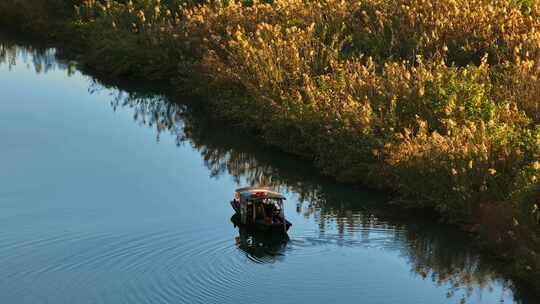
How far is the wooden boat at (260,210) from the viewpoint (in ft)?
87.2

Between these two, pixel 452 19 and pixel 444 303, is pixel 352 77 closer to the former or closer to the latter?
pixel 452 19

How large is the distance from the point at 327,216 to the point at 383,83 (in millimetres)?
7232

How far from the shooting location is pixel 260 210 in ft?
89.6

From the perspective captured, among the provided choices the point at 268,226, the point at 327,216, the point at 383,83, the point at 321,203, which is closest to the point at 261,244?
the point at 268,226

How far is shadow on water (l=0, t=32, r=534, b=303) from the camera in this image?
24.8m

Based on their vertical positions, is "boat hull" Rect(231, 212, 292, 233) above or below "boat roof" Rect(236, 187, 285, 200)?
below

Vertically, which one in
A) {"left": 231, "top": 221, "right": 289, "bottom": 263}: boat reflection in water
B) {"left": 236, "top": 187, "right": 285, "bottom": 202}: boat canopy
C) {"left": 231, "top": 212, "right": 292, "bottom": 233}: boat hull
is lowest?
{"left": 231, "top": 221, "right": 289, "bottom": 263}: boat reflection in water

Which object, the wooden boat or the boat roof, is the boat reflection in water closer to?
the wooden boat

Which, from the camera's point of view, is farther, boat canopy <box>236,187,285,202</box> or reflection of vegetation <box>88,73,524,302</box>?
boat canopy <box>236,187,285,202</box>

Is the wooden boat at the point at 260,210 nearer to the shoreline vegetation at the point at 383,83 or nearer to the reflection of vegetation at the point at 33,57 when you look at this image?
the shoreline vegetation at the point at 383,83

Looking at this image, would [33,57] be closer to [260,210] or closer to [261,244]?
A: [260,210]

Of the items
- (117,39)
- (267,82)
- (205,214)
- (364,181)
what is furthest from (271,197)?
(117,39)

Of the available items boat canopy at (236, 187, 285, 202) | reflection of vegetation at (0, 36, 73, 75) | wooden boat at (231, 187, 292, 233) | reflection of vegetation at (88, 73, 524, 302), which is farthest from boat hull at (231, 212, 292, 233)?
reflection of vegetation at (0, 36, 73, 75)

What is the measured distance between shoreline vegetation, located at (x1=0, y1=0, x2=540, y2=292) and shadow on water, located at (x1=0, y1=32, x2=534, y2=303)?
48cm
